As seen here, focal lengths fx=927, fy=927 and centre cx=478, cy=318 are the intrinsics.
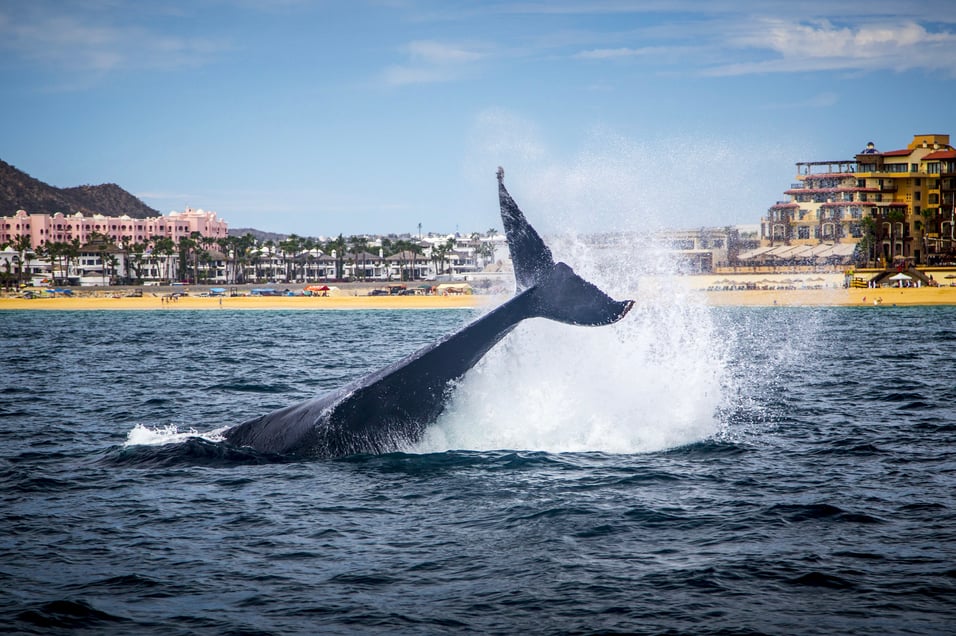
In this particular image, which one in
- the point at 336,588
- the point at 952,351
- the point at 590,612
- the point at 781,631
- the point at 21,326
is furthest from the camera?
the point at 21,326

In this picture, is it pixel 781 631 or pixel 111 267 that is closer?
pixel 781 631

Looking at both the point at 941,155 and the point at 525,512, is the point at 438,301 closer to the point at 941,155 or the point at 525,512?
the point at 941,155

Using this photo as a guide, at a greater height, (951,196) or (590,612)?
(951,196)

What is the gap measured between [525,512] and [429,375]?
324 cm

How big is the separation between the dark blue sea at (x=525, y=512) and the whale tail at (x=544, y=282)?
2.30 m

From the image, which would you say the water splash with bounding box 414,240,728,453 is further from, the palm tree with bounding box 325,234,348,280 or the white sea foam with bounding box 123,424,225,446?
the palm tree with bounding box 325,234,348,280

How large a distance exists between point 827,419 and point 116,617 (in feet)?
48.3

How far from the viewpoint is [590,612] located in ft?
27.1

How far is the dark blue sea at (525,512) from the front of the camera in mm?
8367

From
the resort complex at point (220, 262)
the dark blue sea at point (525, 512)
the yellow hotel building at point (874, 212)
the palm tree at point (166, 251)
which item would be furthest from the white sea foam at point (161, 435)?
the palm tree at point (166, 251)

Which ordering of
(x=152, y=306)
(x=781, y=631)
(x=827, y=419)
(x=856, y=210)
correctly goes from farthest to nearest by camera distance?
(x=856, y=210) → (x=152, y=306) → (x=827, y=419) → (x=781, y=631)

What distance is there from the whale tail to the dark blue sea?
7.54ft

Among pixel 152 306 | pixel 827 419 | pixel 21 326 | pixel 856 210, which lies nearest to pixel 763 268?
pixel 856 210

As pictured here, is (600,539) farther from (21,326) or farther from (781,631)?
(21,326)
